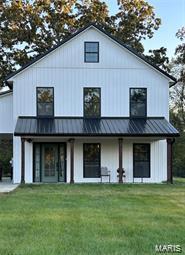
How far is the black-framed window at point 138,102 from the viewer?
1010 inches

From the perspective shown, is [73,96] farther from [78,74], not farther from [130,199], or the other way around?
[130,199]

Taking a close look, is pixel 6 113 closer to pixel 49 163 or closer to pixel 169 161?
pixel 49 163

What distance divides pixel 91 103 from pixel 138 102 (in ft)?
7.99

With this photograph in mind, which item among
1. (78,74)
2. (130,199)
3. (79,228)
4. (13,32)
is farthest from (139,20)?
(79,228)

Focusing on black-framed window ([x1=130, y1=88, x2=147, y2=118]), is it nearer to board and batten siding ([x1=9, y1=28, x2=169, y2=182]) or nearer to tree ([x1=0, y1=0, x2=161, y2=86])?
board and batten siding ([x1=9, y1=28, x2=169, y2=182])

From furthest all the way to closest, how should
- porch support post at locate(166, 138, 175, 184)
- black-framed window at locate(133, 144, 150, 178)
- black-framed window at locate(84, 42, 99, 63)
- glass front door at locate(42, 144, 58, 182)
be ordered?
1. black-framed window at locate(133, 144, 150, 178)
2. black-framed window at locate(84, 42, 99, 63)
3. glass front door at locate(42, 144, 58, 182)
4. porch support post at locate(166, 138, 175, 184)

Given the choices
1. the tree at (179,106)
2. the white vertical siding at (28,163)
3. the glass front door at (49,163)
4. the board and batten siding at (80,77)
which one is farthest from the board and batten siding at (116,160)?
the tree at (179,106)

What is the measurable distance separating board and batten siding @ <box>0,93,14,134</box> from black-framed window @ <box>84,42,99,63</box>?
14.6 feet

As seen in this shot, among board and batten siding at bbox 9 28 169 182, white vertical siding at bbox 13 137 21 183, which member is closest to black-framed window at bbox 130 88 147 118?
board and batten siding at bbox 9 28 169 182

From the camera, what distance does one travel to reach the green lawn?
779 cm

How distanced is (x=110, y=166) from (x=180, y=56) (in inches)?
724

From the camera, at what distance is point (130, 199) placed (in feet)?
50.7

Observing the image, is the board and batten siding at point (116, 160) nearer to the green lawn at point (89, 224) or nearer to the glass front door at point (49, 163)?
the glass front door at point (49, 163)

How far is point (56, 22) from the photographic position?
3641 centimetres
